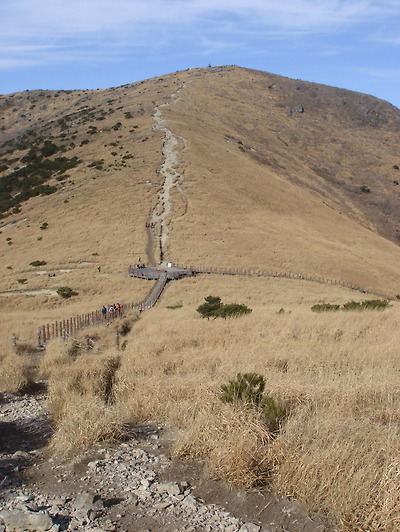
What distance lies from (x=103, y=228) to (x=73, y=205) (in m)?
8.26

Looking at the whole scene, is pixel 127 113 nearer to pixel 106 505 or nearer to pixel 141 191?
pixel 141 191

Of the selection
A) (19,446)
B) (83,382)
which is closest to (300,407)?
(19,446)

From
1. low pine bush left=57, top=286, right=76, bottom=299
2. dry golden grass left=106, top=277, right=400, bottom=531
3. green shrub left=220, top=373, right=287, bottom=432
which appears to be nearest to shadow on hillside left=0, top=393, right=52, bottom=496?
dry golden grass left=106, top=277, right=400, bottom=531

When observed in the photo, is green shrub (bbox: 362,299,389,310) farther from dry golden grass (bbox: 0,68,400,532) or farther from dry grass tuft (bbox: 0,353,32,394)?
dry grass tuft (bbox: 0,353,32,394)

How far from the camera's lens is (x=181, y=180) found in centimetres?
6125

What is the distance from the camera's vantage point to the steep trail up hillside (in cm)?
5094

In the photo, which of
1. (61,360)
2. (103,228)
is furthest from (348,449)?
(103,228)

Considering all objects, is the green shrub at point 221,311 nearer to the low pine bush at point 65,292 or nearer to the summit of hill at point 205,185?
the low pine bush at point 65,292

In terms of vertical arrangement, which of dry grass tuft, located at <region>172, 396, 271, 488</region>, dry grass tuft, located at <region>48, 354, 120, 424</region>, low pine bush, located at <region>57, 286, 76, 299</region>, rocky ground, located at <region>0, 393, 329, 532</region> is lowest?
low pine bush, located at <region>57, 286, 76, 299</region>

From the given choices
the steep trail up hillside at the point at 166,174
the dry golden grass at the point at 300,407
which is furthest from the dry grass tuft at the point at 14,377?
the steep trail up hillside at the point at 166,174

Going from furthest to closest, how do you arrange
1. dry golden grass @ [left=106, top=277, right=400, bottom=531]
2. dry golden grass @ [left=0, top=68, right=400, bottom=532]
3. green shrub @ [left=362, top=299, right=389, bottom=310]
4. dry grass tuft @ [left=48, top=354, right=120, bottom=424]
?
green shrub @ [left=362, top=299, right=389, bottom=310] → dry grass tuft @ [left=48, top=354, right=120, bottom=424] → dry golden grass @ [left=0, top=68, right=400, bottom=532] → dry golden grass @ [left=106, top=277, right=400, bottom=531]

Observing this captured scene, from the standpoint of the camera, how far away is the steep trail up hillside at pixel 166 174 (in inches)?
2005

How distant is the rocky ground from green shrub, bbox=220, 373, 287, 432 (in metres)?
1.12

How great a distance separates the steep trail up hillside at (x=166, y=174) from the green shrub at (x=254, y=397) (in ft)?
122
